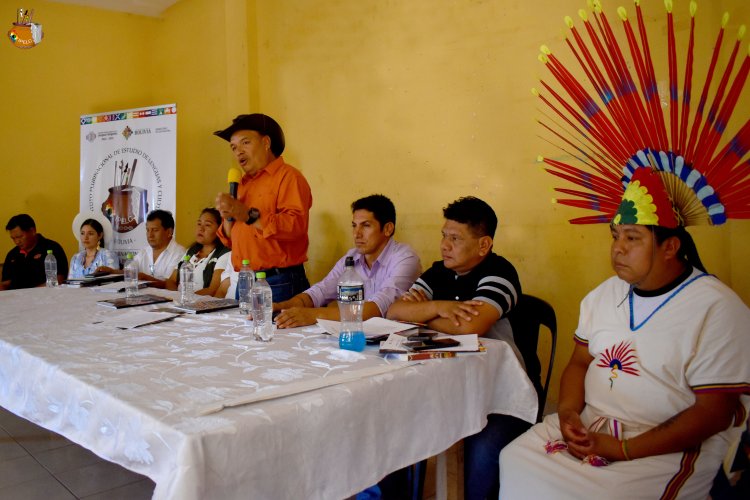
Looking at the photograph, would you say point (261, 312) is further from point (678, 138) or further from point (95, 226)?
point (95, 226)

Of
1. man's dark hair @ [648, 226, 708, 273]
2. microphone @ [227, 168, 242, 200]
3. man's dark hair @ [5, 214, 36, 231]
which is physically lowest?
man's dark hair @ [648, 226, 708, 273]

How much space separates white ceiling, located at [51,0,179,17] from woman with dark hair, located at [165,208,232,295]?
2.69 m

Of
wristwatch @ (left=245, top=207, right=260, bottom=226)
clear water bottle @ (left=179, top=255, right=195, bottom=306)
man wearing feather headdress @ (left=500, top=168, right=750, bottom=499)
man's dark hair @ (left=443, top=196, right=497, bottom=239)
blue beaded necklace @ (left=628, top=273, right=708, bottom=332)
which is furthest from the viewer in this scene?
wristwatch @ (left=245, top=207, right=260, bottom=226)

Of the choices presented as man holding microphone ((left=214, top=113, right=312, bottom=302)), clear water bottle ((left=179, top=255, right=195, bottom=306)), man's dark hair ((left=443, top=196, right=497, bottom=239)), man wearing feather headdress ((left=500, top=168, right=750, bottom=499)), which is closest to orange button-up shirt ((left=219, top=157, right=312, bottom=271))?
man holding microphone ((left=214, top=113, right=312, bottom=302))

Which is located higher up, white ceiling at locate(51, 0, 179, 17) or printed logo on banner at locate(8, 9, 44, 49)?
white ceiling at locate(51, 0, 179, 17)

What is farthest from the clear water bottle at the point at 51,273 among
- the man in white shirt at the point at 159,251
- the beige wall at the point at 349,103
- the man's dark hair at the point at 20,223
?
the beige wall at the point at 349,103

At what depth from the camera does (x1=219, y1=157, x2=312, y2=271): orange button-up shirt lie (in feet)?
8.93

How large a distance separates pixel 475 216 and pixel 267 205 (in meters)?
1.12

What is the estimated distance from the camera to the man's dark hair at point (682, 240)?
1.49 meters

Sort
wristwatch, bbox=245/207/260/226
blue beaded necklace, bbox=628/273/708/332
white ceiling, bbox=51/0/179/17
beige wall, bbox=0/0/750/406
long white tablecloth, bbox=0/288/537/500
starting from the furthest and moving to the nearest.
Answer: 1. white ceiling, bbox=51/0/179/17
2. beige wall, bbox=0/0/750/406
3. wristwatch, bbox=245/207/260/226
4. blue beaded necklace, bbox=628/273/708/332
5. long white tablecloth, bbox=0/288/537/500

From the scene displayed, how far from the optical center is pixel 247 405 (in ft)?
3.85

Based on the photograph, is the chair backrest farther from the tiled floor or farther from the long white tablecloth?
the tiled floor

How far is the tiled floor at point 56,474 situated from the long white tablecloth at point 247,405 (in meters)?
0.72

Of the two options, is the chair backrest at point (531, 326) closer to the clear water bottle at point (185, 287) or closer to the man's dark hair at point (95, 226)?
the clear water bottle at point (185, 287)
